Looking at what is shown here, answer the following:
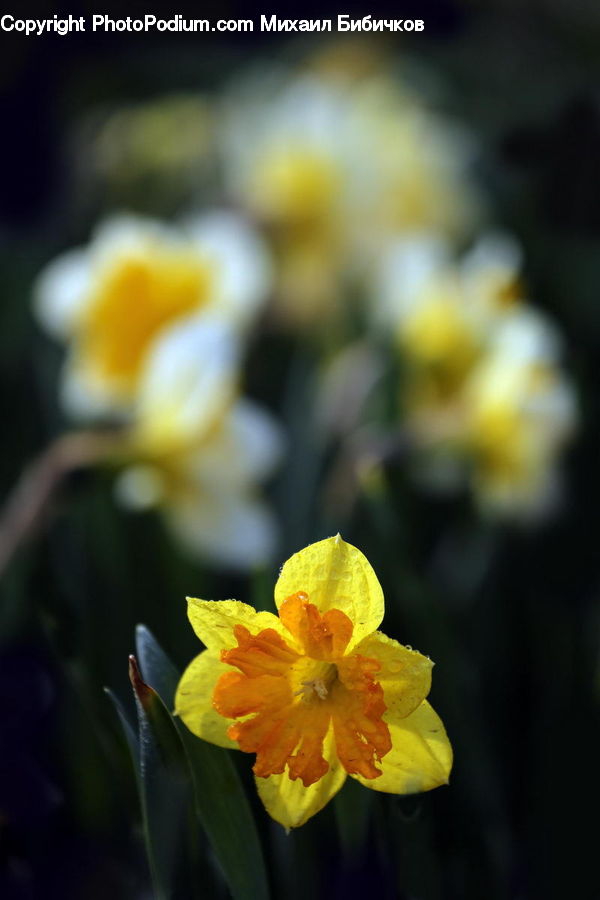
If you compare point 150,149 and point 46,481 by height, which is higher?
point 150,149

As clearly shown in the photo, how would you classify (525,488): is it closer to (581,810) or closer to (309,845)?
(581,810)

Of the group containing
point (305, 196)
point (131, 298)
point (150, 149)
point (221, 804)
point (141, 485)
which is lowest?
point (221, 804)

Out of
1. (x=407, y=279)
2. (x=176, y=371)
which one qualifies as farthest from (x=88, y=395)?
(x=407, y=279)

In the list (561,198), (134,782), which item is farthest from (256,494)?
(561,198)

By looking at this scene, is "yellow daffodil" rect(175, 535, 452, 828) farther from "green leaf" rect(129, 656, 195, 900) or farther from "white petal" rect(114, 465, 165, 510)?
"white petal" rect(114, 465, 165, 510)

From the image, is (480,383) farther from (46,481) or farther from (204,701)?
(204,701)

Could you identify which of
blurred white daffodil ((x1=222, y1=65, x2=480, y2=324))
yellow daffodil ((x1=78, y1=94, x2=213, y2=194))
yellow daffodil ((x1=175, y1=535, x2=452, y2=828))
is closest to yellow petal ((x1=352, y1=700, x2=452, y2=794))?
yellow daffodil ((x1=175, y1=535, x2=452, y2=828))

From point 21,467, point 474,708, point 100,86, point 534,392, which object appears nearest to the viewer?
point 474,708
